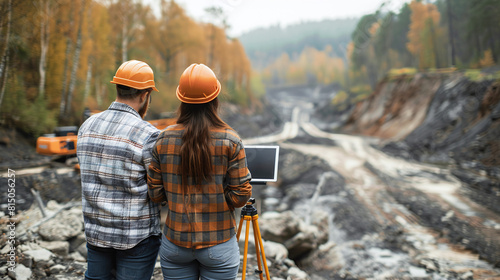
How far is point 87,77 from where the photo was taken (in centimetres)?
1198

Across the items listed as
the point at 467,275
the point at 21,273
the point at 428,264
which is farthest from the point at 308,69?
the point at 21,273

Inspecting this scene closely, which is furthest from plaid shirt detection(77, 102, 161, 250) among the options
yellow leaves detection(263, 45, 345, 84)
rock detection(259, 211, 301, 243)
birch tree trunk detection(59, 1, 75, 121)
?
yellow leaves detection(263, 45, 345, 84)

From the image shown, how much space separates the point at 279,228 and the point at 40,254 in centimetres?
409

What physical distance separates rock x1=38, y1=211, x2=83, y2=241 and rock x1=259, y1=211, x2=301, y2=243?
3.39 m

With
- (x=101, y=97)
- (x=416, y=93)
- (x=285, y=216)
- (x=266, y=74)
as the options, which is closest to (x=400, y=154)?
(x=416, y=93)

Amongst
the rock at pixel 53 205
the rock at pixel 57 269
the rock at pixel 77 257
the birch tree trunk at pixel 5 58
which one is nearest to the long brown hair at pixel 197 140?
the rock at pixel 57 269

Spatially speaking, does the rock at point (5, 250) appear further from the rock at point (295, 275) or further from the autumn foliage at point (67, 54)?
the rock at point (295, 275)

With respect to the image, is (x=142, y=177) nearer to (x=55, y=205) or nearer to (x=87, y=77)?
(x=55, y=205)

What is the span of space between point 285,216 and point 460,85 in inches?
622

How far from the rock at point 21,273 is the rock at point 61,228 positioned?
3.47 ft

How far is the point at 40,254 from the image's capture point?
13.1 feet

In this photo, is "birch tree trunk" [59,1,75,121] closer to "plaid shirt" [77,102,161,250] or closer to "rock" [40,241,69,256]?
"rock" [40,241,69,256]

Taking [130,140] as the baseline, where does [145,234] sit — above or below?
below

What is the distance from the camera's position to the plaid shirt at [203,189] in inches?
66.0
